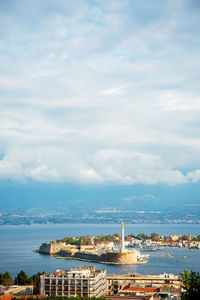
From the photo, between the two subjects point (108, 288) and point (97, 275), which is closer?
point (97, 275)

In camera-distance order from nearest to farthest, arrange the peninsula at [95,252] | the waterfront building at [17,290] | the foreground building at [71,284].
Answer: the waterfront building at [17,290] < the foreground building at [71,284] < the peninsula at [95,252]

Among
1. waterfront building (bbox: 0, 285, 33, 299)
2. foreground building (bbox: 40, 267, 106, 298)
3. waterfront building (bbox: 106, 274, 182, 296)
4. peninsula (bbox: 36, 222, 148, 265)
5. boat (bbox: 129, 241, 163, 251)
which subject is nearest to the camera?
waterfront building (bbox: 0, 285, 33, 299)

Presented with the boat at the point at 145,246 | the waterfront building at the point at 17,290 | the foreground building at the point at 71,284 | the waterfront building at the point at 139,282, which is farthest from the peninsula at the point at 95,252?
the foreground building at the point at 71,284

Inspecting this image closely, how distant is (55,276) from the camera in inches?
1247

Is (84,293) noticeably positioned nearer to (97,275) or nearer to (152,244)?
(97,275)

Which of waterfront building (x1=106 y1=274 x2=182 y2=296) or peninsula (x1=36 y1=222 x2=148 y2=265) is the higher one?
peninsula (x1=36 y1=222 x2=148 y2=265)

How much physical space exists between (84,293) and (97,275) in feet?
6.19

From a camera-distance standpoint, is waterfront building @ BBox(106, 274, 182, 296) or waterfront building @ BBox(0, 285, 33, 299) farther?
waterfront building @ BBox(106, 274, 182, 296)

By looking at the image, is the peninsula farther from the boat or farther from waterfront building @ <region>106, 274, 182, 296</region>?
waterfront building @ <region>106, 274, 182, 296</region>

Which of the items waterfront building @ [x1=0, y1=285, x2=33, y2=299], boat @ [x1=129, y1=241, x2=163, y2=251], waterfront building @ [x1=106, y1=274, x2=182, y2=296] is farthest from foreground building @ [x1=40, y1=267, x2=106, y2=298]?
boat @ [x1=129, y1=241, x2=163, y2=251]

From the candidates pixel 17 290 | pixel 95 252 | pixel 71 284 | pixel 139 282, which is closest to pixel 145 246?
pixel 95 252

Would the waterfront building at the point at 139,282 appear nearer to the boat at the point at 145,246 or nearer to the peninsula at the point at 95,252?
the peninsula at the point at 95,252

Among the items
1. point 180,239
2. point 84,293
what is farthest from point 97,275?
point 180,239

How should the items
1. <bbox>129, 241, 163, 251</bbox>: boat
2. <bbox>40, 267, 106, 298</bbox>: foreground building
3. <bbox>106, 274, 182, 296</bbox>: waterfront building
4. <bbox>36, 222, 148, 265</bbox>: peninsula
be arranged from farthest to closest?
<bbox>129, 241, 163, 251</bbox>: boat < <bbox>36, 222, 148, 265</bbox>: peninsula < <bbox>106, 274, 182, 296</bbox>: waterfront building < <bbox>40, 267, 106, 298</bbox>: foreground building
